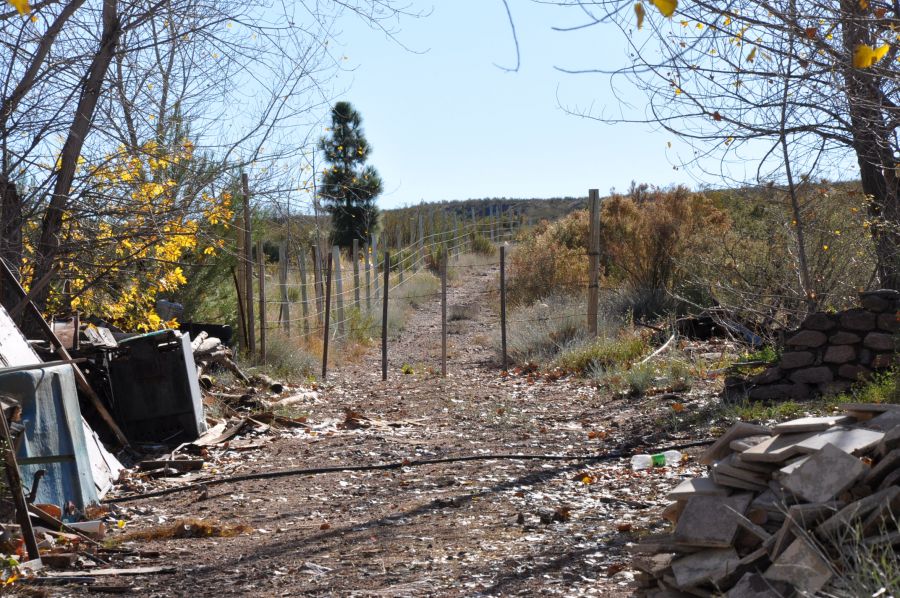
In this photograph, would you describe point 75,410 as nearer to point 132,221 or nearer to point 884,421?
point 132,221

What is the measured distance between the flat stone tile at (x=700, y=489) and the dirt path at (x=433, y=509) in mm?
523

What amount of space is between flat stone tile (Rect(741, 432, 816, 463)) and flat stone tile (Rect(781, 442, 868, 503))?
159mm

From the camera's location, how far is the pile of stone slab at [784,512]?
3.64 meters

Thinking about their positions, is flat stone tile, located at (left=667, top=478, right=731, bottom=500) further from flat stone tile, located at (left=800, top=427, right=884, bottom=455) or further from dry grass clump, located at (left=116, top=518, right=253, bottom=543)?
dry grass clump, located at (left=116, top=518, right=253, bottom=543)

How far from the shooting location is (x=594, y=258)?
1378 centimetres

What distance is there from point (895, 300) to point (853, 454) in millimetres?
5067

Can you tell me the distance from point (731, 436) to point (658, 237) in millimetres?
13551

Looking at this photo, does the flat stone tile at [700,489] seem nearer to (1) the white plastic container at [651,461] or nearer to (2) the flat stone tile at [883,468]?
(2) the flat stone tile at [883,468]

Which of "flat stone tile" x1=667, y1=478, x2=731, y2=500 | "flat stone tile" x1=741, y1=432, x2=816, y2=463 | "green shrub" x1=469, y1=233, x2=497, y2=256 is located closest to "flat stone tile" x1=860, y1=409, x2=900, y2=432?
"flat stone tile" x1=741, y1=432, x2=816, y2=463

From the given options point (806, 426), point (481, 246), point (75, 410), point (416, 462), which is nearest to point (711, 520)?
point (806, 426)

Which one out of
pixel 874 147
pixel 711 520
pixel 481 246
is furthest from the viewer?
pixel 481 246

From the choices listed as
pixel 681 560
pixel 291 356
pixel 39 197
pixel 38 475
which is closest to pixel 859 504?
pixel 681 560

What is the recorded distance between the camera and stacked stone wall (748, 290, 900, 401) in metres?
8.50

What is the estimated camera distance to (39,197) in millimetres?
7402
